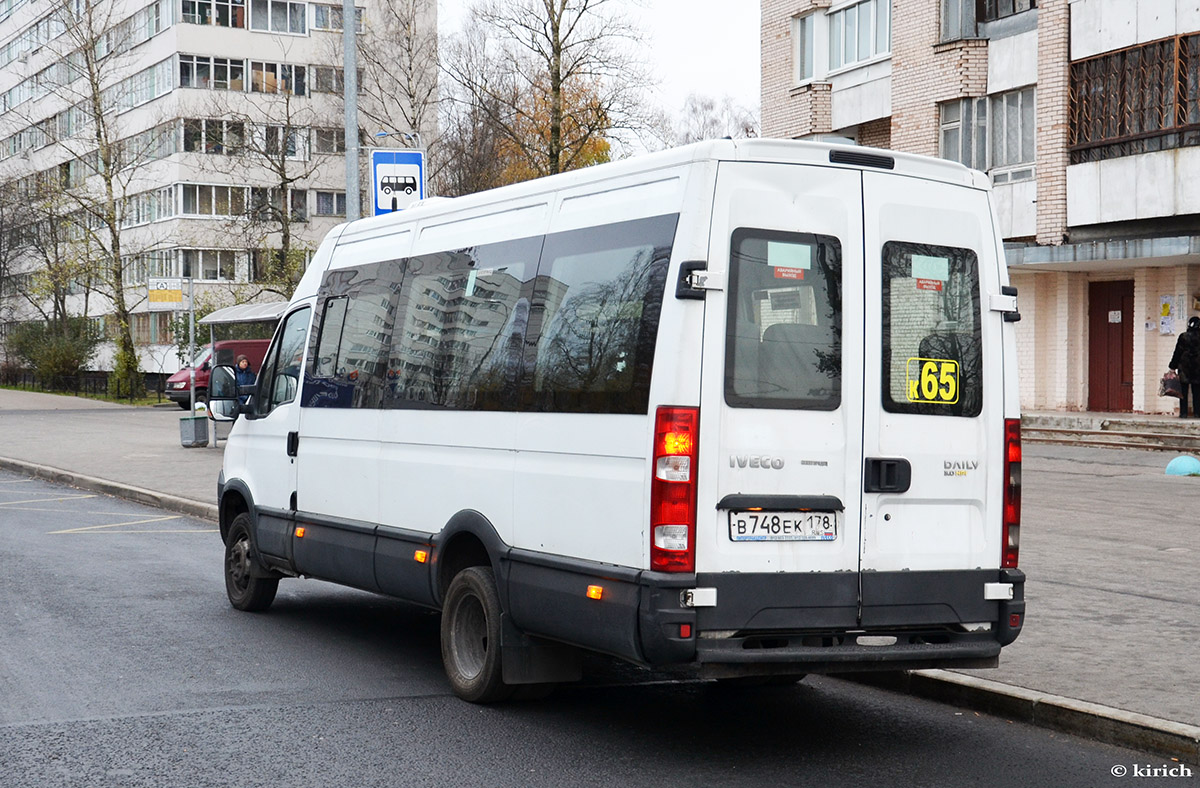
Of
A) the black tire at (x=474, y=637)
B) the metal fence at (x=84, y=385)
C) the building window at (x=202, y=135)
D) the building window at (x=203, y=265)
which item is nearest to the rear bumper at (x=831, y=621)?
the black tire at (x=474, y=637)

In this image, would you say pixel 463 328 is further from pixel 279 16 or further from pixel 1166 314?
pixel 279 16

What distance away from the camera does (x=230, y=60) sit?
6712 cm

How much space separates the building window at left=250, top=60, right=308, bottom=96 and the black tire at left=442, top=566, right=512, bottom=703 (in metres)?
62.6

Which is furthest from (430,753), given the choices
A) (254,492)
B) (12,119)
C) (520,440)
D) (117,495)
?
(12,119)

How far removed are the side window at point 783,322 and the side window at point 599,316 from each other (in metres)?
0.33

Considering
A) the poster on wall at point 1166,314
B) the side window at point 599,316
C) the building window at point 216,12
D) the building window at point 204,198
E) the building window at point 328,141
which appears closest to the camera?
the side window at point 599,316

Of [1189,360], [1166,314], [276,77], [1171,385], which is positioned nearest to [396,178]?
[1189,360]

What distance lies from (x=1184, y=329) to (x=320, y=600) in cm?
2153

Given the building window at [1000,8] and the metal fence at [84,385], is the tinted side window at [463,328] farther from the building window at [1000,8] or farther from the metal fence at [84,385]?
the metal fence at [84,385]

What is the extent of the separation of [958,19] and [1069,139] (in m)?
4.33

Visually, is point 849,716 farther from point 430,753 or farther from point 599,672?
point 430,753

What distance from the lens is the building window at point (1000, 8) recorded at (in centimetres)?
3036

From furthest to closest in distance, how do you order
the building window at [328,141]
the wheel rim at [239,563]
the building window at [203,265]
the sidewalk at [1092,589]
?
the building window at [203,265] < the building window at [328,141] < the wheel rim at [239,563] < the sidewalk at [1092,589]

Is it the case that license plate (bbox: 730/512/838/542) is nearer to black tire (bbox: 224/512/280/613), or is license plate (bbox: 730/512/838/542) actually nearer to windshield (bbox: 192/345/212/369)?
black tire (bbox: 224/512/280/613)
